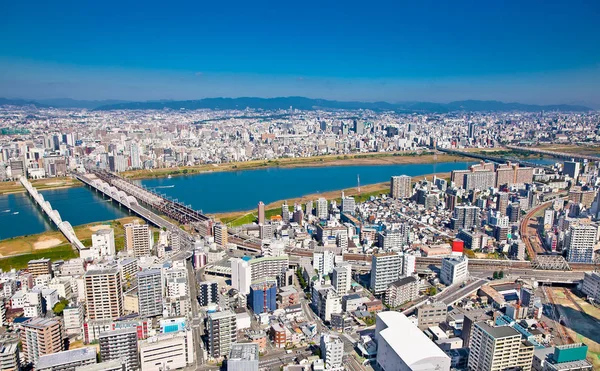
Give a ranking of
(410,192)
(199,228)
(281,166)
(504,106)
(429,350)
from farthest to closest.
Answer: (504,106) → (281,166) → (410,192) → (199,228) → (429,350)

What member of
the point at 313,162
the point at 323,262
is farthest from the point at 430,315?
the point at 313,162

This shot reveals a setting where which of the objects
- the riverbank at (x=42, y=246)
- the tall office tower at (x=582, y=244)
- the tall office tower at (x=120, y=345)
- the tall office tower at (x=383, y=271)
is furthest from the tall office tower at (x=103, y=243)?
the tall office tower at (x=582, y=244)

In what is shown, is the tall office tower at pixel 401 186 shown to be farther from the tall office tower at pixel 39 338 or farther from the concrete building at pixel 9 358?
the concrete building at pixel 9 358

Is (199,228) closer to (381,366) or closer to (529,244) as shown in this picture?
(381,366)

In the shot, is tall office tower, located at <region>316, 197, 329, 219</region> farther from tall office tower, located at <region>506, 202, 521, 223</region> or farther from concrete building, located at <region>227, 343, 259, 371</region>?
concrete building, located at <region>227, 343, 259, 371</region>

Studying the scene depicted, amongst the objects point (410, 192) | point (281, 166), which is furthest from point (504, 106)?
point (410, 192)

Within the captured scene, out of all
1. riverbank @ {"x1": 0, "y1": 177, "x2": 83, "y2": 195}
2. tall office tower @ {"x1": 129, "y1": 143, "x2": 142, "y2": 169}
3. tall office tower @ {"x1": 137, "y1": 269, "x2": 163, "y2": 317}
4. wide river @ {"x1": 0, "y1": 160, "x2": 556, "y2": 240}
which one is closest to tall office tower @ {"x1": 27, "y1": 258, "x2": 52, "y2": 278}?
tall office tower @ {"x1": 137, "y1": 269, "x2": 163, "y2": 317}

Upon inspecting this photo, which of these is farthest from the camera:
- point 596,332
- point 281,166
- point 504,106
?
point 504,106
